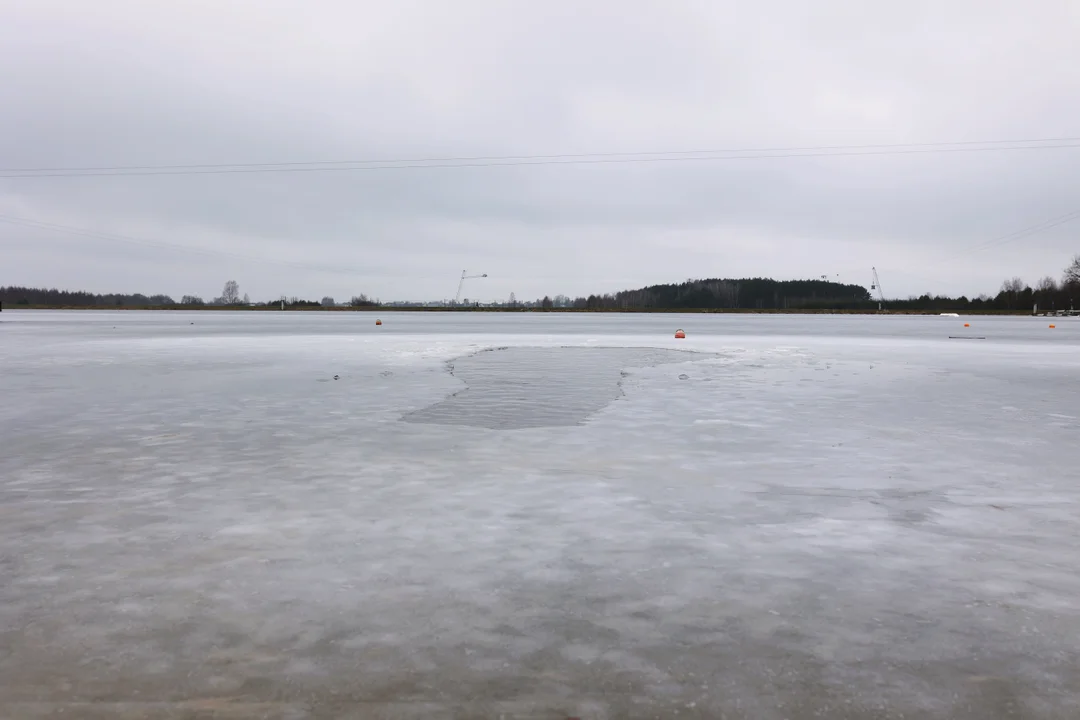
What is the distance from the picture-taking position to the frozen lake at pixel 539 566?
311 centimetres

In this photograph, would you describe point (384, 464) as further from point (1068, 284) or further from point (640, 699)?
point (1068, 284)

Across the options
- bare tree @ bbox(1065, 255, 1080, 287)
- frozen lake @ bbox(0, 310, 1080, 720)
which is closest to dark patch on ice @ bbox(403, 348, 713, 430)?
frozen lake @ bbox(0, 310, 1080, 720)

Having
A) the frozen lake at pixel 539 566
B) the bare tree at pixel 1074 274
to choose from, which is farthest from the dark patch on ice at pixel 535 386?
the bare tree at pixel 1074 274

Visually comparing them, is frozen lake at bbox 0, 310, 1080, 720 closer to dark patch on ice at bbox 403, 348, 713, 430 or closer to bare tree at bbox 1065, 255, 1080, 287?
dark patch on ice at bbox 403, 348, 713, 430

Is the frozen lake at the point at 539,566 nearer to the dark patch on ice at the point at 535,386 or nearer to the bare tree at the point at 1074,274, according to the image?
the dark patch on ice at the point at 535,386

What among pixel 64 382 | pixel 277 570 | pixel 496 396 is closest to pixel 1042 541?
pixel 277 570

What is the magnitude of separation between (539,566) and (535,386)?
1026 cm

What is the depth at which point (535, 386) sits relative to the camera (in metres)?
14.9

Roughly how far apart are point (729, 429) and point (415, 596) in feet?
21.8

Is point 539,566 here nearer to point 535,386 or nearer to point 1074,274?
point 535,386

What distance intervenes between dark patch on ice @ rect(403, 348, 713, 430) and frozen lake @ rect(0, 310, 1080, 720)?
0.91ft

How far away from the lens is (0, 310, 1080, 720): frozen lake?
→ 311 cm

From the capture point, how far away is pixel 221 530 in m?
5.36

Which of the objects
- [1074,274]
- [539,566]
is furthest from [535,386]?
[1074,274]
